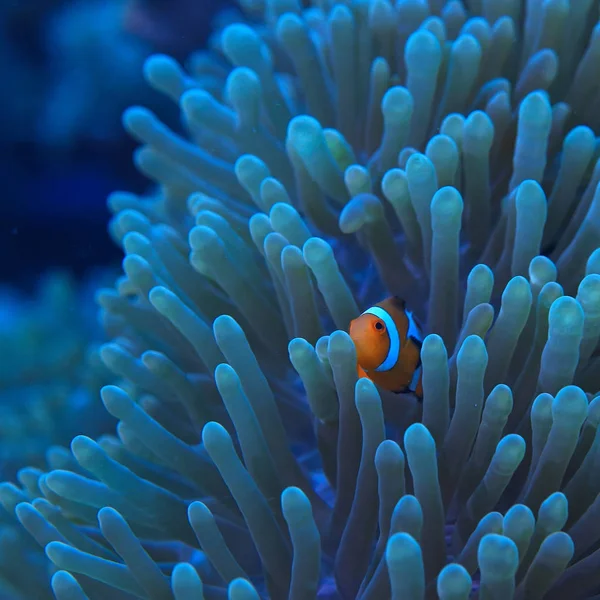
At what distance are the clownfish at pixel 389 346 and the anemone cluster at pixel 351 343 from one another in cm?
5

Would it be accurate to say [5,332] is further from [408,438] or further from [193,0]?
[408,438]

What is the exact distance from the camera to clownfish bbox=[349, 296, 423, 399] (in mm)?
1095

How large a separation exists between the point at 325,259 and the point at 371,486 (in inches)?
14.6

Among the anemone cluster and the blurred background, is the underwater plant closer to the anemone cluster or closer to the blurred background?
the blurred background

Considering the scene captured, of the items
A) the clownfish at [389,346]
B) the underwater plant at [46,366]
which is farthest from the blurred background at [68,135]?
the clownfish at [389,346]

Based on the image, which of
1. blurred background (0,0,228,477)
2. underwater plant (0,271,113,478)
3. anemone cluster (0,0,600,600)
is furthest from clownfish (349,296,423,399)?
blurred background (0,0,228,477)

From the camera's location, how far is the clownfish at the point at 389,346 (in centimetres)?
109

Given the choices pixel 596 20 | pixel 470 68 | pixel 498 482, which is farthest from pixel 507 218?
pixel 596 20

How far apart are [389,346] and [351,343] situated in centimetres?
10

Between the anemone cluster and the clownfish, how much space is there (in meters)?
0.05

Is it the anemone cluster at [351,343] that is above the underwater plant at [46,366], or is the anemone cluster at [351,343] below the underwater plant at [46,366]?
below

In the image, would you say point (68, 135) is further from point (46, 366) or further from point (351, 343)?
point (351, 343)

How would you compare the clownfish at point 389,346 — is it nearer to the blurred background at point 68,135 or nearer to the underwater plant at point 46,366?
the underwater plant at point 46,366

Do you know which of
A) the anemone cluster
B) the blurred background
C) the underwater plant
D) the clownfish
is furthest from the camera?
the blurred background
